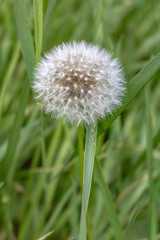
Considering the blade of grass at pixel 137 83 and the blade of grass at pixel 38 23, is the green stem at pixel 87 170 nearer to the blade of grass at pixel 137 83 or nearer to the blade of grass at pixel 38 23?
the blade of grass at pixel 137 83

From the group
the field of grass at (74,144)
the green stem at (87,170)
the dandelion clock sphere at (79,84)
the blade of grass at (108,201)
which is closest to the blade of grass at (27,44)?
the field of grass at (74,144)

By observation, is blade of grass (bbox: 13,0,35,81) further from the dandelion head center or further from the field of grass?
the dandelion head center

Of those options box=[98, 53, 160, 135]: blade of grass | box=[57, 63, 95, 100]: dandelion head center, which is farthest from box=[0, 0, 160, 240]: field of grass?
box=[57, 63, 95, 100]: dandelion head center

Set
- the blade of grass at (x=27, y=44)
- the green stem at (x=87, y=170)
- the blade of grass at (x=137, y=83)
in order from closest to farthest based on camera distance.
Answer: the green stem at (x=87, y=170) < the blade of grass at (x=137, y=83) < the blade of grass at (x=27, y=44)

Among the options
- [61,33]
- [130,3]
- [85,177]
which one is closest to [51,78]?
[85,177]

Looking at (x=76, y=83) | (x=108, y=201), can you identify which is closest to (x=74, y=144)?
(x=108, y=201)

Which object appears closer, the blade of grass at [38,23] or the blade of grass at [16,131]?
the blade of grass at [38,23]
